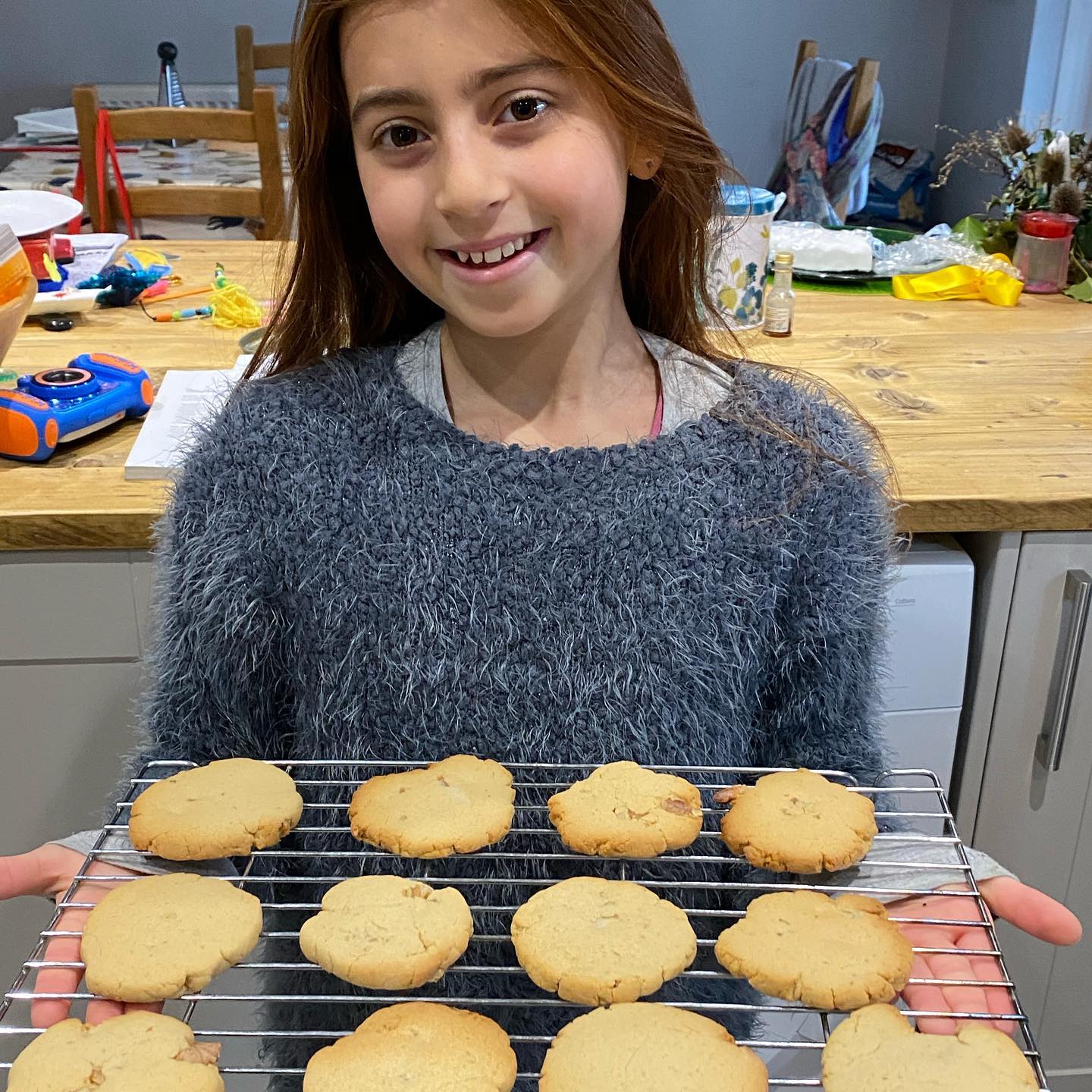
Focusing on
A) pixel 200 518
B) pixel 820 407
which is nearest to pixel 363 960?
pixel 200 518

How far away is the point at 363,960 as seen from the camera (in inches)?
26.2

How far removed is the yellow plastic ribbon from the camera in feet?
6.25

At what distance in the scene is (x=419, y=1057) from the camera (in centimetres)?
60

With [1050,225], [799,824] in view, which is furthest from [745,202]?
[799,824]

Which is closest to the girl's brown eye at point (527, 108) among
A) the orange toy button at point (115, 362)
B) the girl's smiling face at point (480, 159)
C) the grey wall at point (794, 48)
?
the girl's smiling face at point (480, 159)

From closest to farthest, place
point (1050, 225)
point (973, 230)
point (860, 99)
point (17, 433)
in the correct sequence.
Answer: point (17, 433)
point (1050, 225)
point (973, 230)
point (860, 99)

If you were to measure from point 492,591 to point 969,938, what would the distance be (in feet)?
1.38

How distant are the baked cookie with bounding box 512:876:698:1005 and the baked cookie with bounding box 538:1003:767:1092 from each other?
25mm

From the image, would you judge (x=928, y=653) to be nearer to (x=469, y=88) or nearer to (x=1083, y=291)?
(x=469, y=88)

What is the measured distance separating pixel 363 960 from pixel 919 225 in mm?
4014

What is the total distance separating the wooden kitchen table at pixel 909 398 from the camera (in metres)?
1.22

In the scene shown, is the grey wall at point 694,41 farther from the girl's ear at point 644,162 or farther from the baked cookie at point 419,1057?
the baked cookie at point 419,1057

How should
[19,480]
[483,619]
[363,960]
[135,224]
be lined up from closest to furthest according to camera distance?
[363,960]
[483,619]
[19,480]
[135,224]

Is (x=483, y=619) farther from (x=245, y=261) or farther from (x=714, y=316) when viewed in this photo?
(x=245, y=261)
